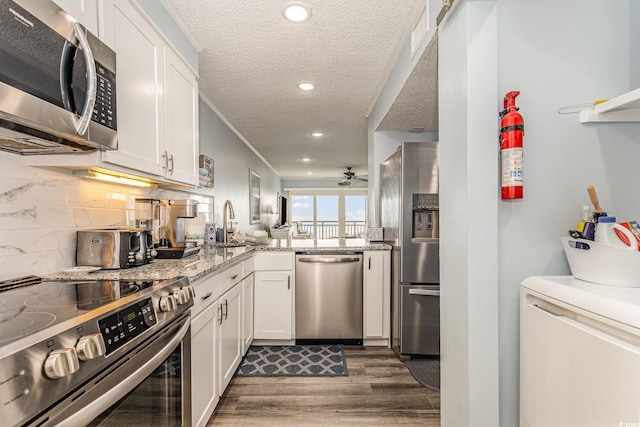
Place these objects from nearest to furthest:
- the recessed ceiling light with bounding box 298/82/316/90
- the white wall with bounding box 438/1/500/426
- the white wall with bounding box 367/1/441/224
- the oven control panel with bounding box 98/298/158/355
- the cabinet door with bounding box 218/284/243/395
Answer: the oven control panel with bounding box 98/298/158/355, the white wall with bounding box 438/1/500/426, the white wall with bounding box 367/1/441/224, the cabinet door with bounding box 218/284/243/395, the recessed ceiling light with bounding box 298/82/316/90

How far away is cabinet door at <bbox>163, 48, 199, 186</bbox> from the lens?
1.83m

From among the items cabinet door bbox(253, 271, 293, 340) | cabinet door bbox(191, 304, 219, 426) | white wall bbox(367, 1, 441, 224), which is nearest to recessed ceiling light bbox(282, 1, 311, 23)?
white wall bbox(367, 1, 441, 224)

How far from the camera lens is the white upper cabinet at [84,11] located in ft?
3.64

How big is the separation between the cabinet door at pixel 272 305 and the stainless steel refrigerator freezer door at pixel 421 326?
3.39 feet

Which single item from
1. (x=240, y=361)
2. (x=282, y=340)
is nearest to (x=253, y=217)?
(x=282, y=340)

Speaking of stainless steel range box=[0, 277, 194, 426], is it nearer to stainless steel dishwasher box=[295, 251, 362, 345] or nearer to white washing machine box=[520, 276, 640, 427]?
white washing machine box=[520, 276, 640, 427]

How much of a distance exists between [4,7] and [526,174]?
1737mm

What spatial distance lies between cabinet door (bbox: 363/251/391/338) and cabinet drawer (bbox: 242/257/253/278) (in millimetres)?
1036

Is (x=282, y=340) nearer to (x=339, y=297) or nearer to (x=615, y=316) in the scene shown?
(x=339, y=297)

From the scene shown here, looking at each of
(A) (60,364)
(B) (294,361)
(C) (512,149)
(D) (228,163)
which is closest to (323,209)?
(D) (228,163)

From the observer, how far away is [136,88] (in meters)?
1.52

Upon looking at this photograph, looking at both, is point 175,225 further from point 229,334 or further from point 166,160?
point 229,334

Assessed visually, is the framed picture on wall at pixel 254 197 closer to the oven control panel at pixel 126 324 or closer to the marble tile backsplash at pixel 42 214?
the marble tile backsplash at pixel 42 214

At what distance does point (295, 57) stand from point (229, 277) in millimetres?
1674
